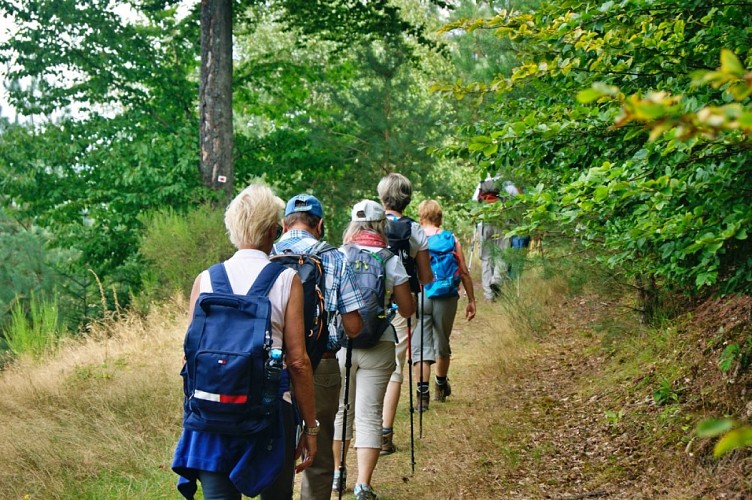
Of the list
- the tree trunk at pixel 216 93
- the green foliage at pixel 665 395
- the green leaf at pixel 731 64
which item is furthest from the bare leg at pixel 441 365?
the tree trunk at pixel 216 93

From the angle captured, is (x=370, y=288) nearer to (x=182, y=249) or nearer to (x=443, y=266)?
(x=443, y=266)

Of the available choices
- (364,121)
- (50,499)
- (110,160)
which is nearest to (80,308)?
(110,160)

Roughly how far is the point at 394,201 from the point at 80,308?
9.02 m

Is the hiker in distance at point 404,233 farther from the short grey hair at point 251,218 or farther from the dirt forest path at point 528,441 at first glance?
the short grey hair at point 251,218

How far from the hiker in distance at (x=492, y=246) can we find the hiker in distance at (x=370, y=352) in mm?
4537

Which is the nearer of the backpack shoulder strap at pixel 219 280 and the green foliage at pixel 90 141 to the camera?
the backpack shoulder strap at pixel 219 280

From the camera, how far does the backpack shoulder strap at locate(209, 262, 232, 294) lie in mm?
3482

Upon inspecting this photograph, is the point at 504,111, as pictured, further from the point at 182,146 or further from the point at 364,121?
the point at 364,121

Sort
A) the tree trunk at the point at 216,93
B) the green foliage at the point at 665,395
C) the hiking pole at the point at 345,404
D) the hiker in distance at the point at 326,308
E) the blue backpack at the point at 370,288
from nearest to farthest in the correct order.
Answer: the hiker in distance at the point at 326,308 < the blue backpack at the point at 370,288 < the hiking pole at the point at 345,404 < the green foliage at the point at 665,395 < the tree trunk at the point at 216,93

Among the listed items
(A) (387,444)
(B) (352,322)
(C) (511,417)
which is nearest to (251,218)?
(B) (352,322)

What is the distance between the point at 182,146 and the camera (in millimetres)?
16078

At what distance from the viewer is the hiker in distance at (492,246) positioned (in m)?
11.2

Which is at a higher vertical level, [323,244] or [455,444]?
[323,244]

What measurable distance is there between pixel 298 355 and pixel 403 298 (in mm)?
2053
